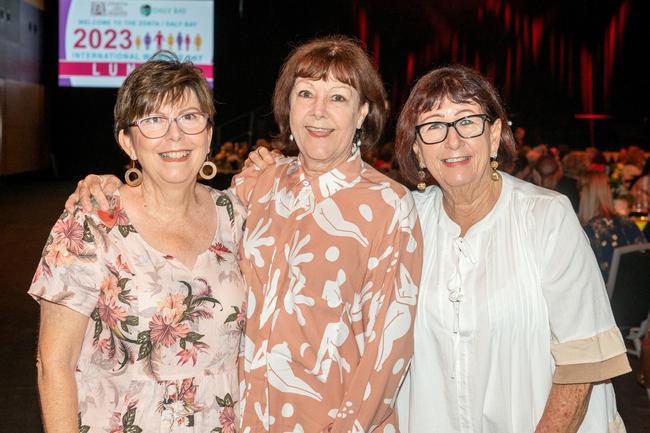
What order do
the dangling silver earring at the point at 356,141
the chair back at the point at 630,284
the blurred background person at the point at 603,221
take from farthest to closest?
the blurred background person at the point at 603,221, the chair back at the point at 630,284, the dangling silver earring at the point at 356,141

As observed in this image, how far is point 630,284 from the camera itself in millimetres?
5785

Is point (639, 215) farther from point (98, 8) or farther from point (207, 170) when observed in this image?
point (98, 8)

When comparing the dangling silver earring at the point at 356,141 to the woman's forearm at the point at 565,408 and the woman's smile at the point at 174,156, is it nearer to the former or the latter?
the woman's smile at the point at 174,156

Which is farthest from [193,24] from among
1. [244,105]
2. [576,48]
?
[576,48]

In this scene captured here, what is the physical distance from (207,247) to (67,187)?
17.3 m

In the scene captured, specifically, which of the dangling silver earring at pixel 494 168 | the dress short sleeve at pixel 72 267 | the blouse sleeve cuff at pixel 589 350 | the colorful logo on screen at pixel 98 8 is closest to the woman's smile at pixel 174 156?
the dress short sleeve at pixel 72 267

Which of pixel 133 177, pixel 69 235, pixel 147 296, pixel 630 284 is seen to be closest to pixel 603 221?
pixel 630 284

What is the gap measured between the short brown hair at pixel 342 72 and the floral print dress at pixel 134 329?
0.66 metres

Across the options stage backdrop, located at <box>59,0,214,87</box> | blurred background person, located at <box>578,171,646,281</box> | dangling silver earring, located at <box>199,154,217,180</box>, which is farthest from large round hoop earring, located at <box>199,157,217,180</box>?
stage backdrop, located at <box>59,0,214,87</box>

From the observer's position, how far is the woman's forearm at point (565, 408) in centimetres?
220

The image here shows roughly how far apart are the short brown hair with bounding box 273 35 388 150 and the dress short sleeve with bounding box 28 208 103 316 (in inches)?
29.2

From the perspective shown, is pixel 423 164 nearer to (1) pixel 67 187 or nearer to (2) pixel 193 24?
(2) pixel 193 24

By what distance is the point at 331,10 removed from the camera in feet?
62.3

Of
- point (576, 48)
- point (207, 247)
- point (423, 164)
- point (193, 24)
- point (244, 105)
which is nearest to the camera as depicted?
point (207, 247)
